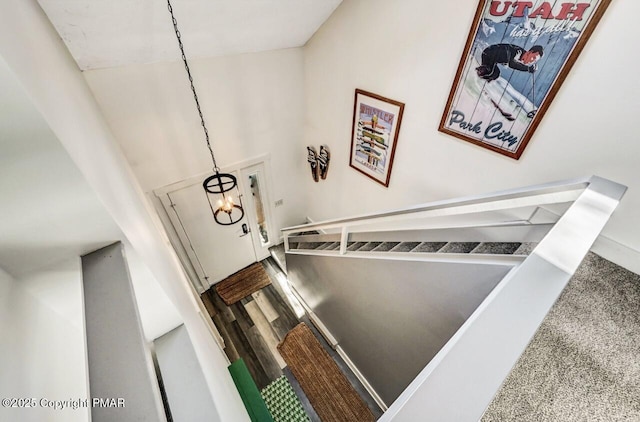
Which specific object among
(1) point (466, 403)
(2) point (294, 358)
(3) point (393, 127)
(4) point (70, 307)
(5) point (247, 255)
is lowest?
(1) point (466, 403)

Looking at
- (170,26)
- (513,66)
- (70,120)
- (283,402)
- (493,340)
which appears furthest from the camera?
(283,402)

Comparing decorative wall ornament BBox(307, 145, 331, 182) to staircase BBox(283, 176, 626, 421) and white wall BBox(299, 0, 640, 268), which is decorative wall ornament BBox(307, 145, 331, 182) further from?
staircase BBox(283, 176, 626, 421)

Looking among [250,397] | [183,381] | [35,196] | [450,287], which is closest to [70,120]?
[35,196]

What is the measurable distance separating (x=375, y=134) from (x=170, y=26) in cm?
203

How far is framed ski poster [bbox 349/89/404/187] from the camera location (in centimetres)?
257

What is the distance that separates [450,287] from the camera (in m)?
1.46

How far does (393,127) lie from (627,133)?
1575 mm

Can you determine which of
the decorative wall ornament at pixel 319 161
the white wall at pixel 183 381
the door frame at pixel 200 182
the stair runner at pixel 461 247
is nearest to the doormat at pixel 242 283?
the door frame at pixel 200 182

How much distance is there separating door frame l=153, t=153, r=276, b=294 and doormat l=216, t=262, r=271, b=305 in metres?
0.24

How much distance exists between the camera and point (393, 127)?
2602 mm

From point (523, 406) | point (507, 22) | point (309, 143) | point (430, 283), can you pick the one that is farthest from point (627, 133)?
point (309, 143)

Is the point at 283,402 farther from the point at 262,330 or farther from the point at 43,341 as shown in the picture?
the point at 43,341

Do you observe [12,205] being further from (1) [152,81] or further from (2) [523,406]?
(1) [152,81]

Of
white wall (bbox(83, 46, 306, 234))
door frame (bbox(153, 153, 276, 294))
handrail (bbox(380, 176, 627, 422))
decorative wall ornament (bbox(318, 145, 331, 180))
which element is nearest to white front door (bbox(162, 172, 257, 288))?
door frame (bbox(153, 153, 276, 294))
